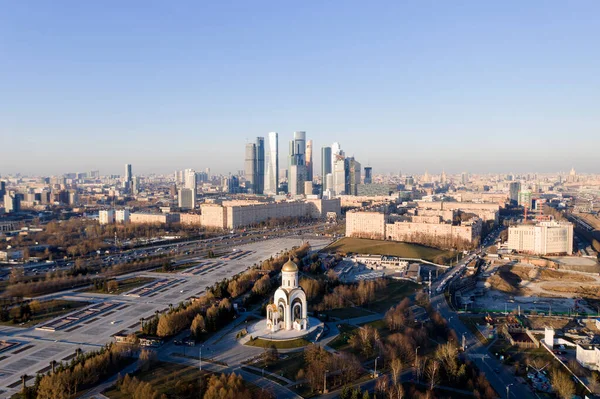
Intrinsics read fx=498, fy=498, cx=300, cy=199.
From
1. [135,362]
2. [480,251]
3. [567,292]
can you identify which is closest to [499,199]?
[480,251]

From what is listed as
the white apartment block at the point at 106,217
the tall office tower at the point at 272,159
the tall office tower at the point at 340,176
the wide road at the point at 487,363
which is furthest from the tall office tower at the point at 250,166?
the wide road at the point at 487,363

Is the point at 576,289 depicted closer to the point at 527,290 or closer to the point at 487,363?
the point at 527,290

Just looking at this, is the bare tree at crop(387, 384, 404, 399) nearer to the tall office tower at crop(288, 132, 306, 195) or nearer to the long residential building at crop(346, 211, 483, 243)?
the long residential building at crop(346, 211, 483, 243)

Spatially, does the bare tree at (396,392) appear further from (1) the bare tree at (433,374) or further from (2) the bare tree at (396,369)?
(1) the bare tree at (433,374)

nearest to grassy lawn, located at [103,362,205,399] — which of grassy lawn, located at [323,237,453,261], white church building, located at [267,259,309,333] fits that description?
white church building, located at [267,259,309,333]

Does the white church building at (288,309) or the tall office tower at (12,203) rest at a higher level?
the tall office tower at (12,203)

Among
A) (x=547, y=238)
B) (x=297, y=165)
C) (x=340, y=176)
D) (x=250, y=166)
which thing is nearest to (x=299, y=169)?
(x=297, y=165)

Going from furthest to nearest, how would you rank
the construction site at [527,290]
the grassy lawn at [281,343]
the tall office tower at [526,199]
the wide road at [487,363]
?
the tall office tower at [526,199], the construction site at [527,290], the grassy lawn at [281,343], the wide road at [487,363]
